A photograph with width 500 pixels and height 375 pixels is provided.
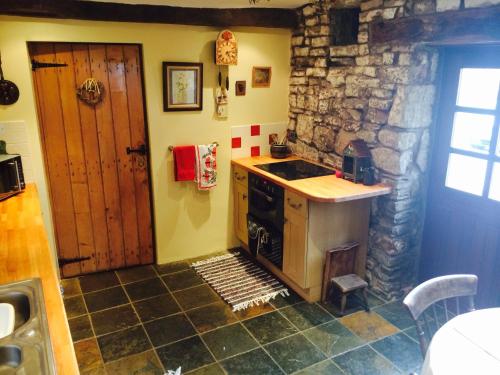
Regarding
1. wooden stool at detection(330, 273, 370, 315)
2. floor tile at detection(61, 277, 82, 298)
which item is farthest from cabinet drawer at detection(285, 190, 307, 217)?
floor tile at detection(61, 277, 82, 298)

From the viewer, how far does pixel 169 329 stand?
2850mm

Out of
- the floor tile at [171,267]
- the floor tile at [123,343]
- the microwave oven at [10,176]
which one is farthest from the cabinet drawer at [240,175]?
the microwave oven at [10,176]

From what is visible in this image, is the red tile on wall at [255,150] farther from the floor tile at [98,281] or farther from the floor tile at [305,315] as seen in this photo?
the floor tile at [98,281]

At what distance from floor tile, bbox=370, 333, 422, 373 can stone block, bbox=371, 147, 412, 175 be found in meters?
1.12

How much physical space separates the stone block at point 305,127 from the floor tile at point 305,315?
57.6 inches

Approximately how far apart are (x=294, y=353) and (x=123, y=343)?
3.62 ft

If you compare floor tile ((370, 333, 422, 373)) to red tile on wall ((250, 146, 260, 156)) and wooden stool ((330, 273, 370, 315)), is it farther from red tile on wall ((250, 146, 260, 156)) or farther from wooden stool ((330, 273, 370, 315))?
red tile on wall ((250, 146, 260, 156))

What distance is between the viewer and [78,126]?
128 inches

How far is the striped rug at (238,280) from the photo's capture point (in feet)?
10.5

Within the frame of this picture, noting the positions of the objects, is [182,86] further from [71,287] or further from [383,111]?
[71,287]

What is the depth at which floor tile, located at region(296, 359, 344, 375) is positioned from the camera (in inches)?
95.7

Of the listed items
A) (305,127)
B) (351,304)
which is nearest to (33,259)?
(351,304)

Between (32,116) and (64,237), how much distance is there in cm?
101


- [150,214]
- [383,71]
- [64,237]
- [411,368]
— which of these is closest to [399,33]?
[383,71]
